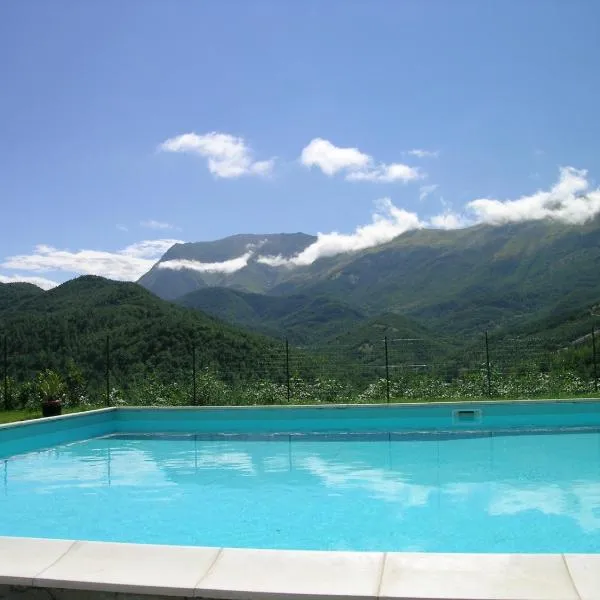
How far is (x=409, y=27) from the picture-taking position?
11.0 metres

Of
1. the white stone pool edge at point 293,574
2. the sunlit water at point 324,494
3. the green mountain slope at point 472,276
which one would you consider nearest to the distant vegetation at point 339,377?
the sunlit water at point 324,494

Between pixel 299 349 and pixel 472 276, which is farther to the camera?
pixel 472 276

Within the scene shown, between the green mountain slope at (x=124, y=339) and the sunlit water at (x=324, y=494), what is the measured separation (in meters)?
5.77

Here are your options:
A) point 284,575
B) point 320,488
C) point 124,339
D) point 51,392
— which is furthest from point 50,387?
point 124,339

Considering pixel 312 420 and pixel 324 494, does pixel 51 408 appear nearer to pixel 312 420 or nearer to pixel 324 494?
pixel 312 420

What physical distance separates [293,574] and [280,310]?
100230 mm

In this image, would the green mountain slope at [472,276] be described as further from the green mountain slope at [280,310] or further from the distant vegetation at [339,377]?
the distant vegetation at [339,377]

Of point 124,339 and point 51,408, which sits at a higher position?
point 124,339

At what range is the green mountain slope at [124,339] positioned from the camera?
18484 mm

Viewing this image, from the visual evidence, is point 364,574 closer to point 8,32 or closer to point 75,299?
point 8,32

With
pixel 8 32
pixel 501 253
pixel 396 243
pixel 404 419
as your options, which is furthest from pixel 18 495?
pixel 396 243

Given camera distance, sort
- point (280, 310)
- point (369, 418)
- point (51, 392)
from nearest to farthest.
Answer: point (369, 418), point (51, 392), point (280, 310)

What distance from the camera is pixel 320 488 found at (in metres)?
6.31

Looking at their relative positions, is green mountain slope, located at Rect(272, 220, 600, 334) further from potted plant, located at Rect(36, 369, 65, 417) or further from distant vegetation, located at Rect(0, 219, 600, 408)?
potted plant, located at Rect(36, 369, 65, 417)
